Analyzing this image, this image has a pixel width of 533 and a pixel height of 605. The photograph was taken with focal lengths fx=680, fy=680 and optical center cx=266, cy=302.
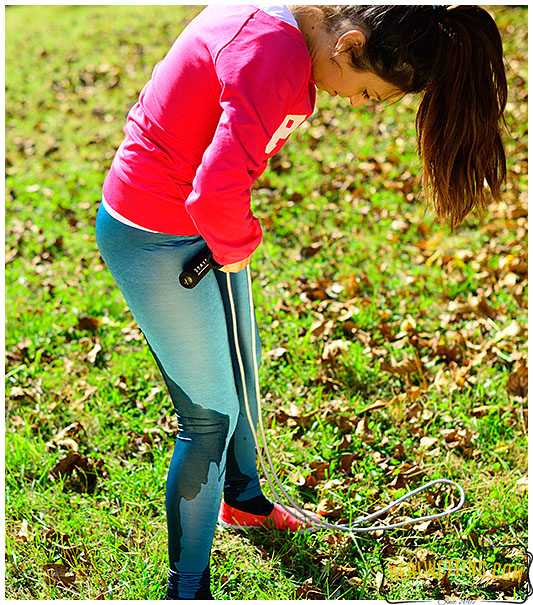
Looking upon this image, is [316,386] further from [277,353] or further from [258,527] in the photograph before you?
[258,527]

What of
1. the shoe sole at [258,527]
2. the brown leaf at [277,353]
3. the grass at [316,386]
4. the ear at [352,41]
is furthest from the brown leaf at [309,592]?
the ear at [352,41]

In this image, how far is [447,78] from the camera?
67.6 inches

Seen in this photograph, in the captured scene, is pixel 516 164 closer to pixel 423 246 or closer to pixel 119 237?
pixel 423 246

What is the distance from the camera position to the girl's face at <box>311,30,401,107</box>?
5.16 feet

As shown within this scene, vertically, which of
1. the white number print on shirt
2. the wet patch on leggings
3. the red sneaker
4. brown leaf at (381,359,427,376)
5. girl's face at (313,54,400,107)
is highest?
girl's face at (313,54,400,107)

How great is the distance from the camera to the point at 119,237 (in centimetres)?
177

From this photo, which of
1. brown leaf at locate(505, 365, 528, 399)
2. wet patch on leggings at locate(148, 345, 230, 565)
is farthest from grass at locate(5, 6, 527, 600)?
wet patch on leggings at locate(148, 345, 230, 565)

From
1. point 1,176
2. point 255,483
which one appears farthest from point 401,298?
point 1,176

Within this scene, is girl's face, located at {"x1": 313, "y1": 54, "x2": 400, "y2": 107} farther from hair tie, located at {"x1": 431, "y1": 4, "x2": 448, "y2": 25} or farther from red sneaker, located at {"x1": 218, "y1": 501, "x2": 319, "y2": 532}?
red sneaker, located at {"x1": 218, "y1": 501, "x2": 319, "y2": 532}

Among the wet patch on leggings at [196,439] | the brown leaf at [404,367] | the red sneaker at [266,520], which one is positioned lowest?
the red sneaker at [266,520]

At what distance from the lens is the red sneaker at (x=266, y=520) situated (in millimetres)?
2387

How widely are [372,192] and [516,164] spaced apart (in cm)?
106

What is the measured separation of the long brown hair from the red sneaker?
1177mm

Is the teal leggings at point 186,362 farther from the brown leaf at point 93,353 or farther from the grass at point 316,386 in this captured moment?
the brown leaf at point 93,353
